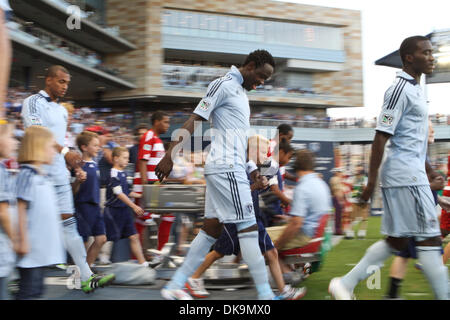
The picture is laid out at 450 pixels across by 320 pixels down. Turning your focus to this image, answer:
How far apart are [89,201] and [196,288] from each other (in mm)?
1656

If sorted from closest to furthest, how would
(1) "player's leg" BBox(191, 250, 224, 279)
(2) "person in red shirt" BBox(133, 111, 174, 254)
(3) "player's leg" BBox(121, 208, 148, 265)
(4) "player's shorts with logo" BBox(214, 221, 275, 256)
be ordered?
1. (4) "player's shorts with logo" BBox(214, 221, 275, 256)
2. (1) "player's leg" BBox(191, 250, 224, 279)
3. (3) "player's leg" BBox(121, 208, 148, 265)
4. (2) "person in red shirt" BBox(133, 111, 174, 254)

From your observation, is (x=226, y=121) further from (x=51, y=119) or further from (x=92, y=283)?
(x=92, y=283)

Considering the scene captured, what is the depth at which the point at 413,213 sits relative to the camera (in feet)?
10.8

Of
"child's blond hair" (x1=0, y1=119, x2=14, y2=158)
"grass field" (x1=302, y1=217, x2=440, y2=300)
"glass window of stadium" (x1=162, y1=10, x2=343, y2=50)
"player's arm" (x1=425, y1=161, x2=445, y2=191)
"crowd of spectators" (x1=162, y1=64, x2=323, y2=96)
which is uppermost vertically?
"glass window of stadium" (x1=162, y1=10, x2=343, y2=50)

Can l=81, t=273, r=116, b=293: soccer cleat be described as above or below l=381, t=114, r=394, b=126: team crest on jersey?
below

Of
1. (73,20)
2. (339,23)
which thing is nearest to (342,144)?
(339,23)

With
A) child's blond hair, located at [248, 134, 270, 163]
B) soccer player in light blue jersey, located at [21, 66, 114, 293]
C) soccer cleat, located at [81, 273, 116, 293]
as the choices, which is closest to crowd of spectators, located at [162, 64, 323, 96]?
child's blond hair, located at [248, 134, 270, 163]

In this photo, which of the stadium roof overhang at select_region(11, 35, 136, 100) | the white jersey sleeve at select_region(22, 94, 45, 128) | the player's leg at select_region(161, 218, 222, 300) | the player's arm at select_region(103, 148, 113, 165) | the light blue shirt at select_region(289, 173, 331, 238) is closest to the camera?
the player's leg at select_region(161, 218, 222, 300)

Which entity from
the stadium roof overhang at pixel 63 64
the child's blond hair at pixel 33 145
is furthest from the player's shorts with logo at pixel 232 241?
the stadium roof overhang at pixel 63 64

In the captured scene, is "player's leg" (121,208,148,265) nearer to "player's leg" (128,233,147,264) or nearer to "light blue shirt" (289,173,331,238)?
"player's leg" (128,233,147,264)

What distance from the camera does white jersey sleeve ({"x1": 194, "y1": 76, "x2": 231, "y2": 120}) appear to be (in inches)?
144

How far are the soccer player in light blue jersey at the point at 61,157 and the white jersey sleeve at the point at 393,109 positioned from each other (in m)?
2.60

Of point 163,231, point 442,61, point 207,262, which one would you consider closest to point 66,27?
point 442,61

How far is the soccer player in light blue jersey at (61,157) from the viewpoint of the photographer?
13.8 ft
